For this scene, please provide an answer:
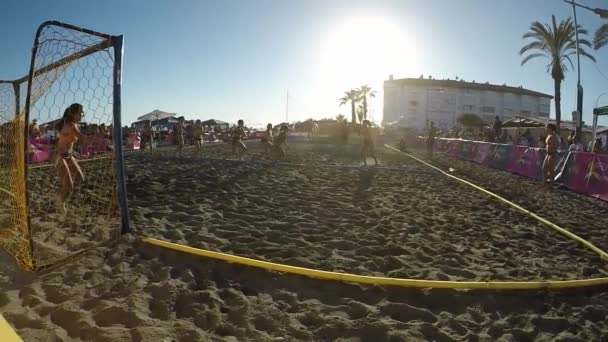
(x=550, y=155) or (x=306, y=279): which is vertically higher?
(x=550, y=155)

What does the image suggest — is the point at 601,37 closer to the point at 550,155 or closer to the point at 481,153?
the point at 481,153

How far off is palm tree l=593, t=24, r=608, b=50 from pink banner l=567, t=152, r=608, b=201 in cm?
1374

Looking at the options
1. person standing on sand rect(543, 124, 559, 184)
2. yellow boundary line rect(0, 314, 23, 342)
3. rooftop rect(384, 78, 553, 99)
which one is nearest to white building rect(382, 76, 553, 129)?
rooftop rect(384, 78, 553, 99)

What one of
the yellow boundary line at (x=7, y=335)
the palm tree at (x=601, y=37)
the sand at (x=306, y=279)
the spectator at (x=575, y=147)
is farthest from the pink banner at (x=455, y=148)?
the yellow boundary line at (x=7, y=335)

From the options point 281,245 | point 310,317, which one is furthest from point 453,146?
point 310,317

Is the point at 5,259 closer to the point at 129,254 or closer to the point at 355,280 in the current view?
the point at 129,254

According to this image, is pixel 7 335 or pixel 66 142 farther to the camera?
pixel 66 142

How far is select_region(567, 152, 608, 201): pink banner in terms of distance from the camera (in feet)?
28.4

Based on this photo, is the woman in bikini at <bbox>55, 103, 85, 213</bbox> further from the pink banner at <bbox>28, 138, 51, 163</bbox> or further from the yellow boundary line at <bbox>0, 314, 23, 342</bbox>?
the pink banner at <bbox>28, 138, 51, 163</bbox>

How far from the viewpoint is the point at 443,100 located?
68.7 meters

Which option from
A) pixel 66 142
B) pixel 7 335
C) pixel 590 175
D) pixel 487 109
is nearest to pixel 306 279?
pixel 7 335

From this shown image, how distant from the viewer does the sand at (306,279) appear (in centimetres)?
283

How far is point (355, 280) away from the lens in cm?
356

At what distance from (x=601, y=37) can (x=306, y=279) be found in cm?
2298
